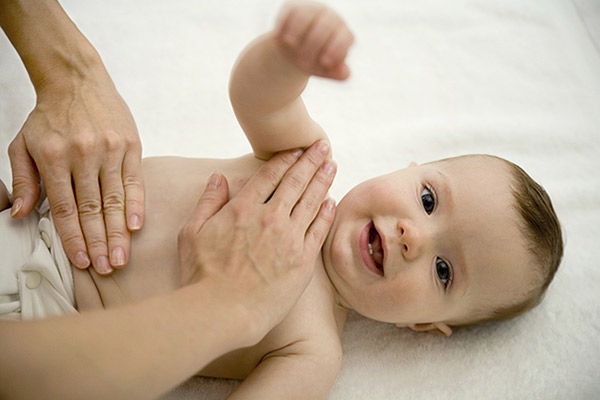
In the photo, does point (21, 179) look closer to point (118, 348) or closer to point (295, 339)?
point (118, 348)

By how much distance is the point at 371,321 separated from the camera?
1.35 m

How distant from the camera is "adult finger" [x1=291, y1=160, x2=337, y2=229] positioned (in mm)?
1065

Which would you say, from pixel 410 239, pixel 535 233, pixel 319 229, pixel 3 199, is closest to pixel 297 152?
pixel 319 229

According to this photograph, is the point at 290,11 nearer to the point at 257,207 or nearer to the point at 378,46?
the point at 257,207

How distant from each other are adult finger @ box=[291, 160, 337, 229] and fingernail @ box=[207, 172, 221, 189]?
19 cm

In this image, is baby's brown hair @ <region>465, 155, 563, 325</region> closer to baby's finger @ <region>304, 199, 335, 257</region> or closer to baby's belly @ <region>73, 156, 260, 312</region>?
baby's finger @ <region>304, 199, 335, 257</region>

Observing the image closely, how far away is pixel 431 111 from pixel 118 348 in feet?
4.52

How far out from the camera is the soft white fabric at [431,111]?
1.24 meters

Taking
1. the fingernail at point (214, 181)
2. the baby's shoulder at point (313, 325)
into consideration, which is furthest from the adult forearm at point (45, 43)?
the baby's shoulder at point (313, 325)

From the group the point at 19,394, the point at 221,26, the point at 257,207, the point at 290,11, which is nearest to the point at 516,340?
the point at 257,207

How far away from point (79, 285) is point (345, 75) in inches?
29.0

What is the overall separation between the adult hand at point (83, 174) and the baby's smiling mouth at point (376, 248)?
0.54 meters

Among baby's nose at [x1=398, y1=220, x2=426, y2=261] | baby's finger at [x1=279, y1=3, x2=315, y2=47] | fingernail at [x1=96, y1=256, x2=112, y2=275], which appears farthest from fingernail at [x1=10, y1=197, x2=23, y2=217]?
baby's nose at [x1=398, y1=220, x2=426, y2=261]

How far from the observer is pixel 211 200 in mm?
1090
